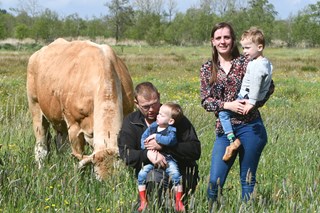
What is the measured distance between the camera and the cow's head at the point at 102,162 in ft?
18.6

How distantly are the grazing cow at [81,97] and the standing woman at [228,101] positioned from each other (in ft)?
3.95

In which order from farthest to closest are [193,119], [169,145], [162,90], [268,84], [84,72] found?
[162,90], [193,119], [84,72], [268,84], [169,145]

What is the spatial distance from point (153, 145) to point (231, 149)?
2.64ft

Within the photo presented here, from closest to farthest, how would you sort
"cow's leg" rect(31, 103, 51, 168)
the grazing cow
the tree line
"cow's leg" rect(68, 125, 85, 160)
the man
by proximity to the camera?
the man
the grazing cow
"cow's leg" rect(68, 125, 85, 160)
"cow's leg" rect(31, 103, 51, 168)
the tree line

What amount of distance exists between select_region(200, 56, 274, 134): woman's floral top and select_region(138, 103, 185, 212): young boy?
0.60 m

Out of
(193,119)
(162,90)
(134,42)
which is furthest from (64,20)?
(193,119)

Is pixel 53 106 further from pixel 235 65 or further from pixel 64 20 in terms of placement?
pixel 64 20

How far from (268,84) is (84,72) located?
3.23 m

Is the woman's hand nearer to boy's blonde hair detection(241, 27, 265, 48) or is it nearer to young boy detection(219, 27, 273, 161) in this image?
young boy detection(219, 27, 273, 161)

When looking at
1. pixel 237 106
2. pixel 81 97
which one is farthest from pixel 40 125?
pixel 237 106

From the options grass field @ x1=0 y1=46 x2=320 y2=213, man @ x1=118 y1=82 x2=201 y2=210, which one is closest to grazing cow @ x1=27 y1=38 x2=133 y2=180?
grass field @ x1=0 y1=46 x2=320 y2=213

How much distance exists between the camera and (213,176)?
511 centimetres

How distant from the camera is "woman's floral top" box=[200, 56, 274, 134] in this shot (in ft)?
16.4

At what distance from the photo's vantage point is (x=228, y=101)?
5.07 m
